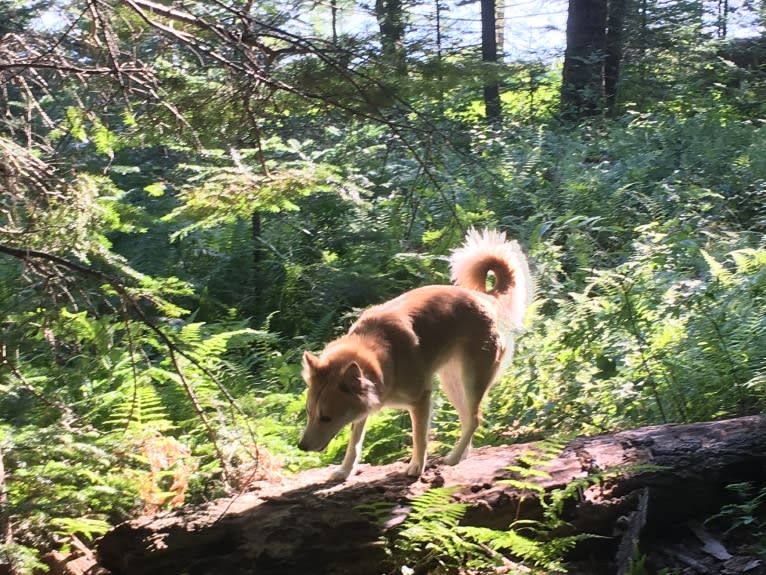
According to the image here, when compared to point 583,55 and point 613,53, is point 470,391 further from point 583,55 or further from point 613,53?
point 613,53

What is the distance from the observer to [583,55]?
14.0m

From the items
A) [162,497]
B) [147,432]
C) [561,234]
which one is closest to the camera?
[162,497]

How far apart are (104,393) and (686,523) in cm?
454

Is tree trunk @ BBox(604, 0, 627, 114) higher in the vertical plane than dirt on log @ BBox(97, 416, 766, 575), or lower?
higher

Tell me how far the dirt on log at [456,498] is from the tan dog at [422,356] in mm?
412

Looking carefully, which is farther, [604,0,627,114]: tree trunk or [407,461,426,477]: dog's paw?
[604,0,627,114]: tree trunk

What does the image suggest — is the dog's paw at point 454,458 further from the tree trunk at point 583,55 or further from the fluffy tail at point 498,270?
the tree trunk at point 583,55

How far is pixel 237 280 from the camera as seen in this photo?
356 inches

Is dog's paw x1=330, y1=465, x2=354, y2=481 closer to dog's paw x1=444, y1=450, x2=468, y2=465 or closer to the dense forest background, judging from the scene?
the dense forest background

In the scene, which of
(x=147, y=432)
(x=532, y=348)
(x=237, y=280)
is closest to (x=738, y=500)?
(x=532, y=348)

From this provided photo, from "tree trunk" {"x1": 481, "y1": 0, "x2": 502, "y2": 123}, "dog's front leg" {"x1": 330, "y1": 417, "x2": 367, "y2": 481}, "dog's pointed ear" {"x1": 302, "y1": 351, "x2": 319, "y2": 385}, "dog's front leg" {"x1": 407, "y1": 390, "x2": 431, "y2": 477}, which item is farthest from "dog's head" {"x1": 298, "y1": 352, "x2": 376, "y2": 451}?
"tree trunk" {"x1": 481, "y1": 0, "x2": 502, "y2": 123}

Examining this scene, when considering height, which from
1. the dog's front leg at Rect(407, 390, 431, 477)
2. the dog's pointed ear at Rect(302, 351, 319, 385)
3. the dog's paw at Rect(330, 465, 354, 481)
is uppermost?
the dog's pointed ear at Rect(302, 351, 319, 385)

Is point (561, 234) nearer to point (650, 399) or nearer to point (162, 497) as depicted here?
point (650, 399)

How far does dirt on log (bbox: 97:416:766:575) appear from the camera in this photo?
3.66 metres
